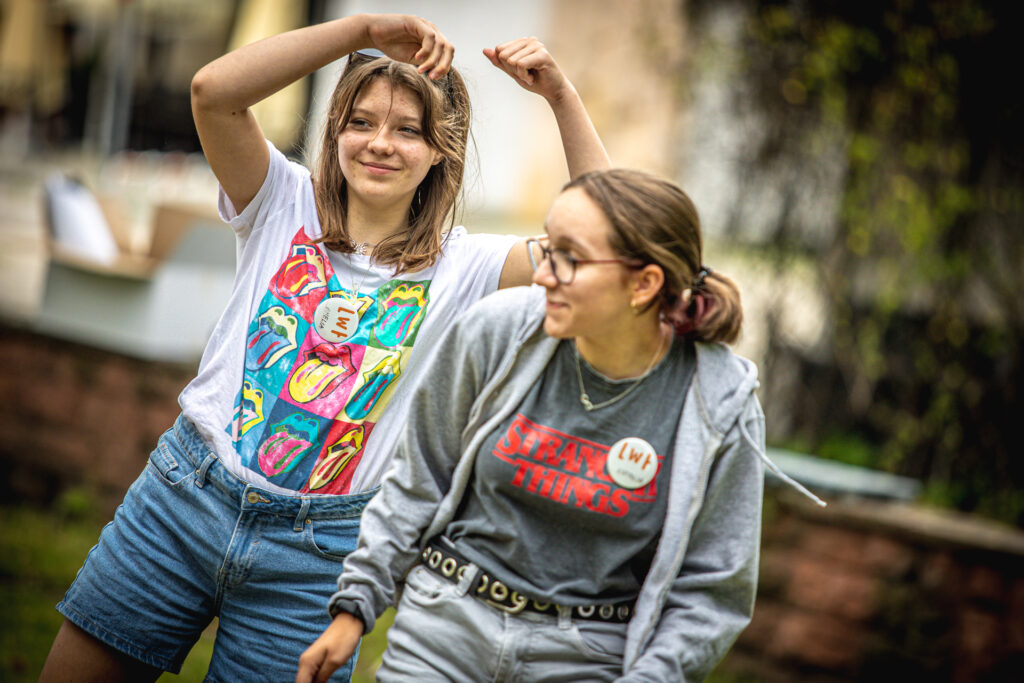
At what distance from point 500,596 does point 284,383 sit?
0.71 metres

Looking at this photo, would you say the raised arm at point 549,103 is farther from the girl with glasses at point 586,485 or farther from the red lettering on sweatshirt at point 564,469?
the red lettering on sweatshirt at point 564,469

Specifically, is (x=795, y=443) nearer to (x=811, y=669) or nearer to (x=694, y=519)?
(x=811, y=669)

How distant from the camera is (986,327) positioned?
17.4ft

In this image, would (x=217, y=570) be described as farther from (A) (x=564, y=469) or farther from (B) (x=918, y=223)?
(B) (x=918, y=223)

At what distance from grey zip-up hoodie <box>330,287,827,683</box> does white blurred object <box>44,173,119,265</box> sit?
13.3 ft

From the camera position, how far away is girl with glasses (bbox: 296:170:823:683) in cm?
193

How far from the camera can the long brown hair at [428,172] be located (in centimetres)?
230

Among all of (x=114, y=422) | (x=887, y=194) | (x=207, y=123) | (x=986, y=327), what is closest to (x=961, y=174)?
(x=887, y=194)

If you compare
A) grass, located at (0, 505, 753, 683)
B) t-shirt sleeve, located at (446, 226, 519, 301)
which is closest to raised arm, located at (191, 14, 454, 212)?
t-shirt sleeve, located at (446, 226, 519, 301)

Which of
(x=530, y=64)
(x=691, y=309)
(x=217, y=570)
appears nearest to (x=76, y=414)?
(x=217, y=570)

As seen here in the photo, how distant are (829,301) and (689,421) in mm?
3925

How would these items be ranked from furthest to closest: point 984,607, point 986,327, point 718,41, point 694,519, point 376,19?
point 718,41 < point 986,327 < point 984,607 < point 376,19 < point 694,519

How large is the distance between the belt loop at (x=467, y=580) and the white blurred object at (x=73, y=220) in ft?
13.8

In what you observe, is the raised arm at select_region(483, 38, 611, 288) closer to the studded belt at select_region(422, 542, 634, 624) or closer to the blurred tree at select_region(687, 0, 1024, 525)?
the studded belt at select_region(422, 542, 634, 624)
